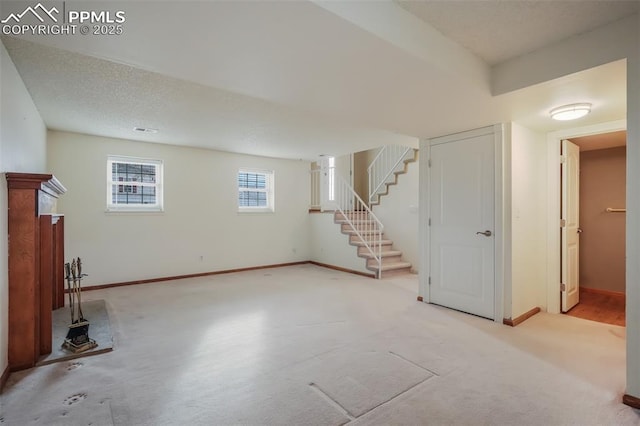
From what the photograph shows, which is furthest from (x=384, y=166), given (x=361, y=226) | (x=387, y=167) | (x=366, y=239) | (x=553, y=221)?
(x=553, y=221)

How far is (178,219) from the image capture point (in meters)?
5.68

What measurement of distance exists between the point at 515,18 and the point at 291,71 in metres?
1.46

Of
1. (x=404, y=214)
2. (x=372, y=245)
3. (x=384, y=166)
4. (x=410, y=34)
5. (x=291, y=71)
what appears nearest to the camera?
(x=410, y=34)

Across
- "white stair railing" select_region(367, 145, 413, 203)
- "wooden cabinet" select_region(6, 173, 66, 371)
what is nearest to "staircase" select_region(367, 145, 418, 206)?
"white stair railing" select_region(367, 145, 413, 203)

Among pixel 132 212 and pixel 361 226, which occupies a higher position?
pixel 132 212

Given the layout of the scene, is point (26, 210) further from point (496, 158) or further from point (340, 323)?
point (496, 158)

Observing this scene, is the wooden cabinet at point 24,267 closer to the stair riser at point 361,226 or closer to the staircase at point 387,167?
the stair riser at point 361,226

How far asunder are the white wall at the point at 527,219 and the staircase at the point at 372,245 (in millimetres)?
2416

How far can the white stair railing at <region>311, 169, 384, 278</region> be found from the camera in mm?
6201

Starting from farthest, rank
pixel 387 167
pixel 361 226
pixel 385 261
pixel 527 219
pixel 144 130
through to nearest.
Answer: pixel 387 167 → pixel 361 226 → pixel 385 261 → pixel 144 130 → pixel 527 219

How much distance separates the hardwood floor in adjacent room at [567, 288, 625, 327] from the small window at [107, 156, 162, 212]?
20.7ft

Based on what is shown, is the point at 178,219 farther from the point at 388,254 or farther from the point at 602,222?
the point at 602,222

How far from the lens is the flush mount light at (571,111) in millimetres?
2807

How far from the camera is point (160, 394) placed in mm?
2070
